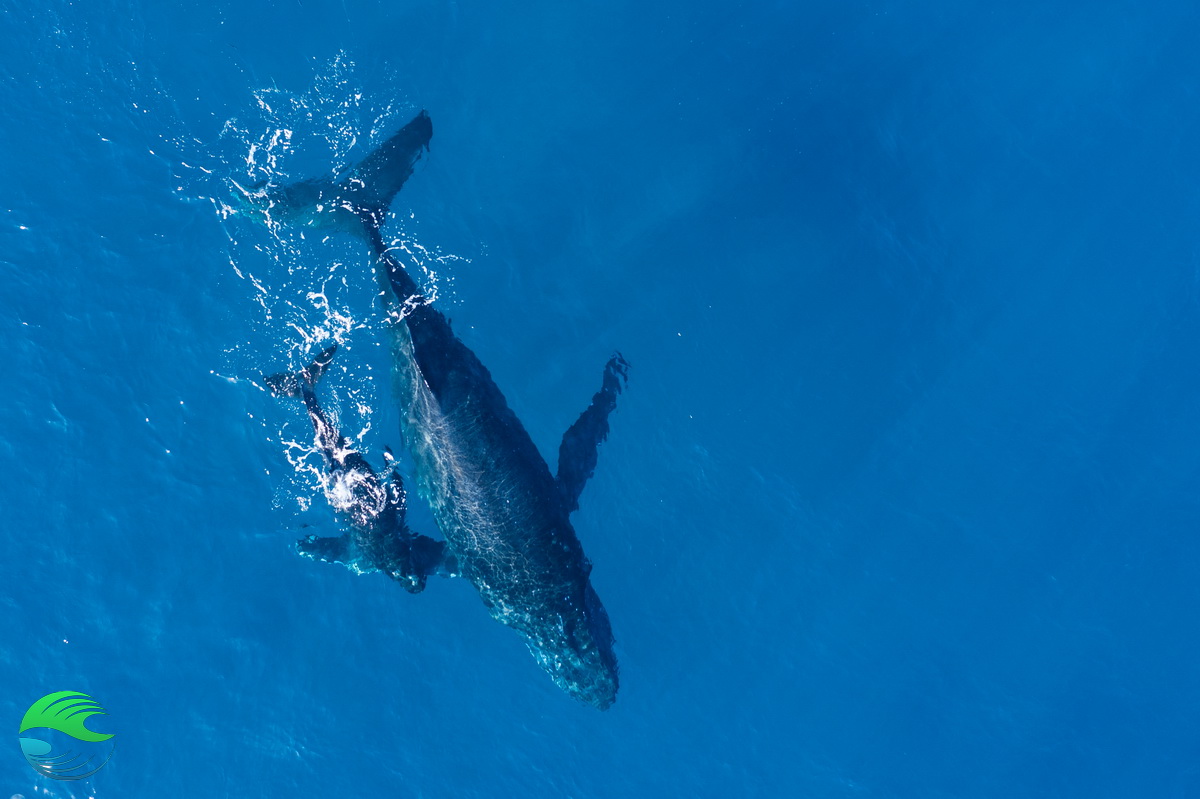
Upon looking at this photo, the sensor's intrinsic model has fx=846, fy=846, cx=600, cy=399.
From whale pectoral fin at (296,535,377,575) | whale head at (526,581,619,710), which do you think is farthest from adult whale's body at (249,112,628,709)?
whale pectoral fin at (296,535,377,575)

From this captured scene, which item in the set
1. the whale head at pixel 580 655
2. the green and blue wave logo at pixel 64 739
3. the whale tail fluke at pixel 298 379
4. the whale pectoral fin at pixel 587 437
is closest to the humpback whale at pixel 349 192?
the whale tail fluke at pixel 298 379

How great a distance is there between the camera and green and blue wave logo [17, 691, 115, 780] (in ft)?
88.2

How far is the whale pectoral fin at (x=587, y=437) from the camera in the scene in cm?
2870

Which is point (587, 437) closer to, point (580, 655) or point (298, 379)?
point (580, 655)

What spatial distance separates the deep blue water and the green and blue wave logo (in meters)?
0.54

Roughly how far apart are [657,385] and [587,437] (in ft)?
10.6

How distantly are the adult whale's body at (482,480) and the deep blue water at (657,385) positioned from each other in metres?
1.31

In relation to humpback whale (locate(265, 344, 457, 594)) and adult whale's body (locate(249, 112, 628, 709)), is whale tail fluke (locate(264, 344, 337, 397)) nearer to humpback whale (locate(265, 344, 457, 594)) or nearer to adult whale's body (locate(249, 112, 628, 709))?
humpback whale (locate(265, 344, 457, 594))

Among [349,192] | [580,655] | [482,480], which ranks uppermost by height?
[349,192]

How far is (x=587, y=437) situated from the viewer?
29203 mm

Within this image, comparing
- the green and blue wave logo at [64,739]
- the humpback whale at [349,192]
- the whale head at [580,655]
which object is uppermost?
the humpback whale at [349,192]

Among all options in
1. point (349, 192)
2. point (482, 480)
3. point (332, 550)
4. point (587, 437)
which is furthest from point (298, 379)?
point (587, 437)

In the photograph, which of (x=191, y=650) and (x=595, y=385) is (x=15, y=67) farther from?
(x=595, y=385)

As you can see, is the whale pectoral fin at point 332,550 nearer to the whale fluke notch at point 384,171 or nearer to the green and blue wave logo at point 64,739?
the green and blue wave logo at point 64,739
